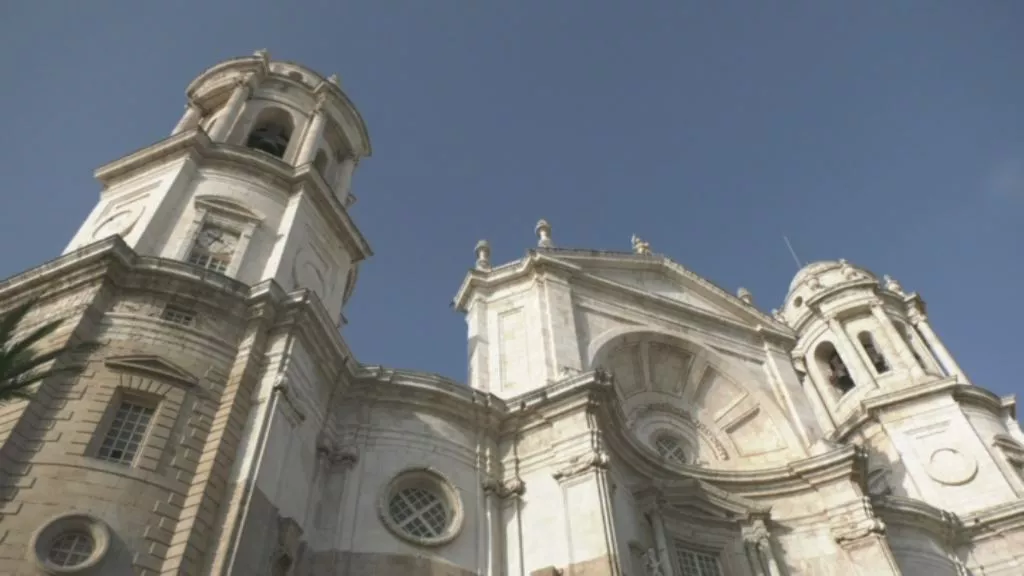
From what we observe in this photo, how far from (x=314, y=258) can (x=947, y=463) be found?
78.6ft

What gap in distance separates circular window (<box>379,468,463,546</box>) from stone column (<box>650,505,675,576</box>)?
188 inches

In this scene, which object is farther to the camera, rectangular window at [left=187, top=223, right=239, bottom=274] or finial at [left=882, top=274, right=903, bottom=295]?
finial at [left=882, top=274, right=903, bottom=295]

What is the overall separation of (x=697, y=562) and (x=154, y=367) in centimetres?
1356

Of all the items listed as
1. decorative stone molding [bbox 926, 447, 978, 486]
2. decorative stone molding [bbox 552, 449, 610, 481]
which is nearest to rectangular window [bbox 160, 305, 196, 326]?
decorative stone molding [bbox 552, 449, 610, 481]

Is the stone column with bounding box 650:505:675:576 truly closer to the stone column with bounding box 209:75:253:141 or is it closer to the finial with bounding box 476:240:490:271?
the finial with bounding box 476:240:490:271

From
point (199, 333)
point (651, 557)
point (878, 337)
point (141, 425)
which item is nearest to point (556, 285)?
point (651, 557)

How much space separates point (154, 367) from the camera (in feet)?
51.1

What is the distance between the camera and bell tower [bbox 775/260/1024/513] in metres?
29.6

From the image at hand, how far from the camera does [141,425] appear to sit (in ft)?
49.2

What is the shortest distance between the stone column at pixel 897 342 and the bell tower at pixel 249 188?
78.2 feet

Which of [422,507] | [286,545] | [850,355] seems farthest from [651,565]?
[850,355]

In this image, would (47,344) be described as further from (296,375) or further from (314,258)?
(314,258)

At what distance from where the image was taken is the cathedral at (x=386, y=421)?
14.3 m

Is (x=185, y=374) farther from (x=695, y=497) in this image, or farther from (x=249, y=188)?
(x=695, y=497)
